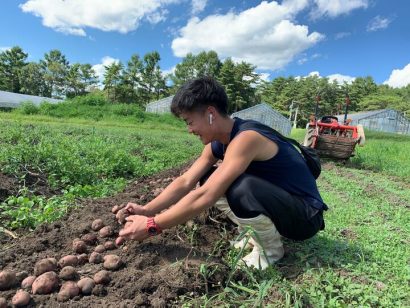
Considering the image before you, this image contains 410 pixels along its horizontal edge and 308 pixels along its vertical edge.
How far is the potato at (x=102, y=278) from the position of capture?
1769 mm

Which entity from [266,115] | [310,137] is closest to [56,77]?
[266,115]

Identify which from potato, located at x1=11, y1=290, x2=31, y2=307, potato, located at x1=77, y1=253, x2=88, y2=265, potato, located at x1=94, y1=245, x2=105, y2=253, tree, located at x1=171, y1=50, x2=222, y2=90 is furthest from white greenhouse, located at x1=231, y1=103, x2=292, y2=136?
potato, located at x1=11, y1=290, x2=31, y2=307

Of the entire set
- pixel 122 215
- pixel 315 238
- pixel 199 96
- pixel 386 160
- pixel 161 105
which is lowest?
pixel 386 160

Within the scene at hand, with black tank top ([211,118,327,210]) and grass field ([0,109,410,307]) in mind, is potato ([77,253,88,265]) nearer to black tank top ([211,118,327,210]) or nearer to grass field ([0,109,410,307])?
grass field ([0,109,410,307])

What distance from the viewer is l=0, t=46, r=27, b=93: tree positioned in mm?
48812

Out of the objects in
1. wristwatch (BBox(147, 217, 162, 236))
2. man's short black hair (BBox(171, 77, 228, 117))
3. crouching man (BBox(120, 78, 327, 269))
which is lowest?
wristwatch (BBox(147, 217, 162, 236))

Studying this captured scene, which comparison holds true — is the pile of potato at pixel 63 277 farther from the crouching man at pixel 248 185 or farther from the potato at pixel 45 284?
the crouching man at pixel 248 185

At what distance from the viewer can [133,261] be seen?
78.7 inches

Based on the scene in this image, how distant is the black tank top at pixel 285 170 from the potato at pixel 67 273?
114cm

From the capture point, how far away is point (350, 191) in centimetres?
525

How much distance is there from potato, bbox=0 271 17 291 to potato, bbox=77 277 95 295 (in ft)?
0.99

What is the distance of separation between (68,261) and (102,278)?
0.26 m

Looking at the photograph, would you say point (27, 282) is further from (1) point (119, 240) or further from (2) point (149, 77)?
(2) point (149, 77)

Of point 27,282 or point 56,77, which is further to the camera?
point 56,77
